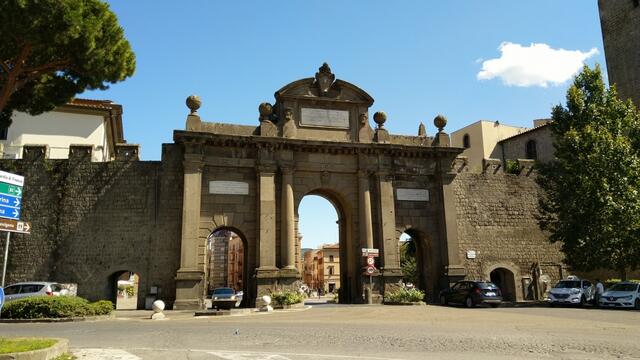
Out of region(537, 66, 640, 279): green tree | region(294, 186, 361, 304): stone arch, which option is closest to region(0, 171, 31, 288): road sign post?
region(294, 186, 361, 304): stone arch

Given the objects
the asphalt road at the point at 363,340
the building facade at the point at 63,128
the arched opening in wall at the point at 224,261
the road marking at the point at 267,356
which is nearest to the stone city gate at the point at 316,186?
the asphalt road at the point at 363,340

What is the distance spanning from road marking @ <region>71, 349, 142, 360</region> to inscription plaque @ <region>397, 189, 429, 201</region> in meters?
20.6

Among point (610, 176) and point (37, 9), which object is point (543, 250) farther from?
point (37, 9)

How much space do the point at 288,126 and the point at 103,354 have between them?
19.0m

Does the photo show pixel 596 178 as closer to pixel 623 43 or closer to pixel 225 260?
pixel 623 43

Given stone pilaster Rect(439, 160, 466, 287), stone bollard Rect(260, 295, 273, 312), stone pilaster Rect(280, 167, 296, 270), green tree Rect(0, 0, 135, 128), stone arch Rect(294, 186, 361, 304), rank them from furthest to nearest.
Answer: stone pilaster Rect(439, 160, 466, 287)
stone arch Rect(294, 186, 361, 304)
stone pilaster Rect(280, 167, 296, 270)
stone bollard Rect(260, 295, 273, 312)
green tree Rect(0, 0, 135, 128)

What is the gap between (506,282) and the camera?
29.9 meters

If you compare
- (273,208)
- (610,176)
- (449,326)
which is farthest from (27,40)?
(610,176)

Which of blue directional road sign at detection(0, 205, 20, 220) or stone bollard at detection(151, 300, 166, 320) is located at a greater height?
blue directional road sign at detection(0, 205, 20, 220)

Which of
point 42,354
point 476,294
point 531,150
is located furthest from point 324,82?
point 531,150

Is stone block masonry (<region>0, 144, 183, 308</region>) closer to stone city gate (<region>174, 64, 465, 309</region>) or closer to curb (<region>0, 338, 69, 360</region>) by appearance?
stone city gate (<region>174, 64, 465, 309</region>)

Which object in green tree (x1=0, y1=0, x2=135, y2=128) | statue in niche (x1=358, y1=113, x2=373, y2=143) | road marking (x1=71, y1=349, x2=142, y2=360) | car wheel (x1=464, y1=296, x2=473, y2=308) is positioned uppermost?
statue in niche (x1=358, y1=113, x2=373, y2=143)

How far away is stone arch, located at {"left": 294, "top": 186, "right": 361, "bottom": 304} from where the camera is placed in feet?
86.3

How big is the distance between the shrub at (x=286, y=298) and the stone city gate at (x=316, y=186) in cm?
141
